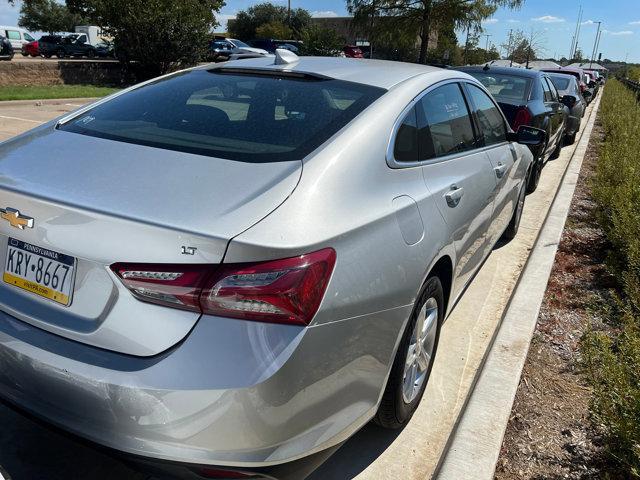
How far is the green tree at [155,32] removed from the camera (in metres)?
22.8

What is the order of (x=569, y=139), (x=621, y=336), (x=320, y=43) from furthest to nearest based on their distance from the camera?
1. (x=320, y=43)
2. (x=569, y=139)
3. (x=621, y=336)

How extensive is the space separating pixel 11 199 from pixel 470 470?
83.7 inches

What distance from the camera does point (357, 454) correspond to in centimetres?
268

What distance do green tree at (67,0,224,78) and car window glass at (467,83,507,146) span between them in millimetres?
21171

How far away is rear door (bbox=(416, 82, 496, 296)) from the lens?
2.84 metres

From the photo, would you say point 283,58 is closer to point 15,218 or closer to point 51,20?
point 15,218

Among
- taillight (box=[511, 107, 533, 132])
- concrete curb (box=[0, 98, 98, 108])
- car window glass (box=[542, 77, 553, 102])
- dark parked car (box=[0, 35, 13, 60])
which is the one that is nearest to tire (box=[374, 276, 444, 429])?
taillight (box=[511, 107, 533, 132])

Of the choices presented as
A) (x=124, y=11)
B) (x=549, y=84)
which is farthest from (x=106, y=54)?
(x=549, y=84)

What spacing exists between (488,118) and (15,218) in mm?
3247

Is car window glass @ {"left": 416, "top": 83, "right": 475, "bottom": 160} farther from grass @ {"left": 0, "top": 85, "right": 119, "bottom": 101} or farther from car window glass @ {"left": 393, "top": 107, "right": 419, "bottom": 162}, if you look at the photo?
grass @ {"left": 0, "top": 85, "right": 119, "bottom": 101}

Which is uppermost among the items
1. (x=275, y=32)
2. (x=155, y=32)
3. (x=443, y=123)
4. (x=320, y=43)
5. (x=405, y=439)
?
(x=275, y=32)

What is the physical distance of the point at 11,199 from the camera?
78.7 inches

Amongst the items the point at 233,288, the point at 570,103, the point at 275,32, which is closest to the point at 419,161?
the point at 233,288

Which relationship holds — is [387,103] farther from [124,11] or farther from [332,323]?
[124,11]
